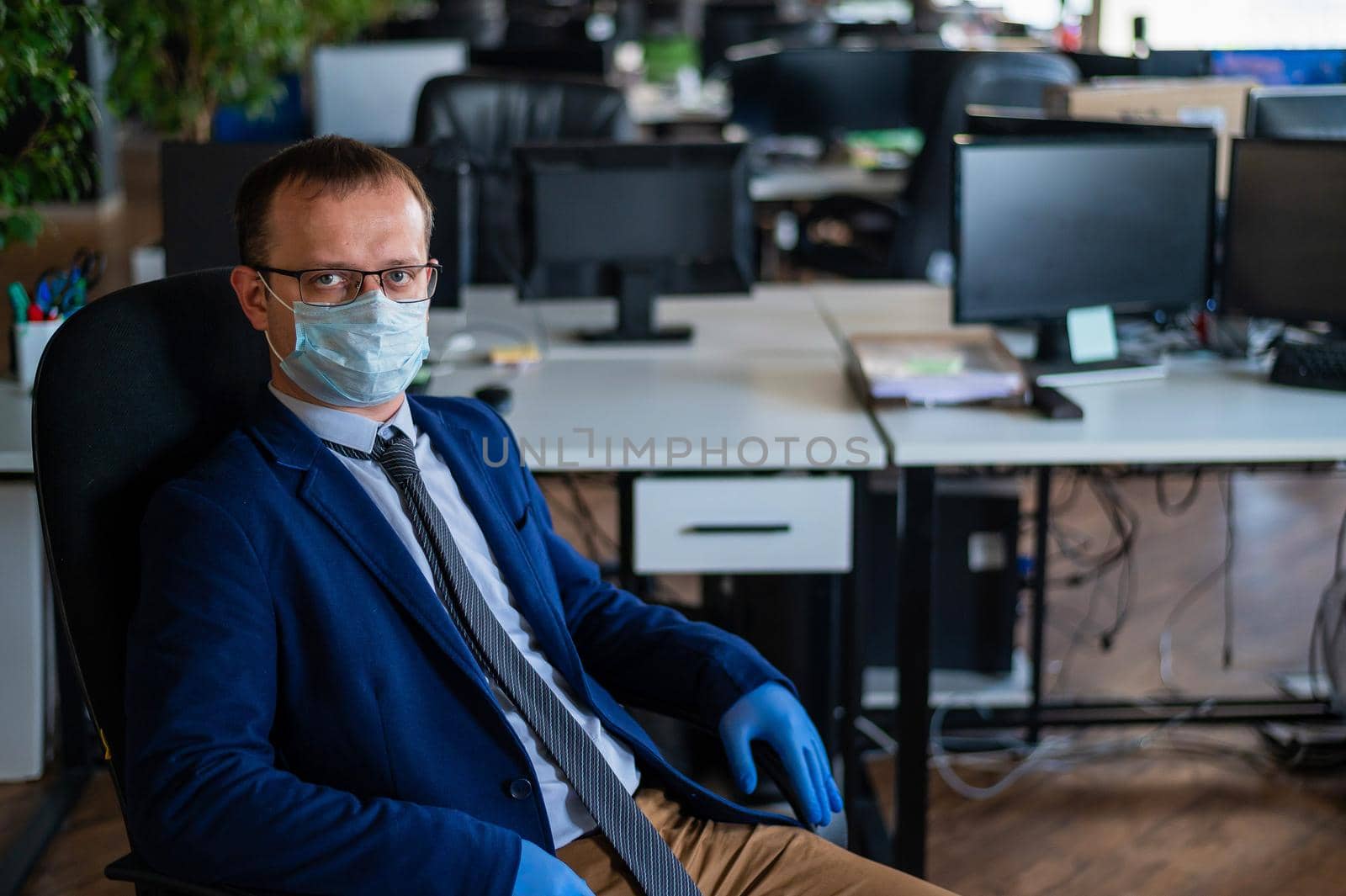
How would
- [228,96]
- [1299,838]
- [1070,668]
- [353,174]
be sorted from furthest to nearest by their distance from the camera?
[228,96], [1070,668], [1299,838], [353,174]

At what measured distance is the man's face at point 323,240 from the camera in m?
1.43

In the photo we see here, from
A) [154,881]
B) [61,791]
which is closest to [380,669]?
[154,881]

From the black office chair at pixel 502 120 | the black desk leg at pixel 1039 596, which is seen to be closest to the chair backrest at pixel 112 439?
the black desk leg at pixel 1039 596

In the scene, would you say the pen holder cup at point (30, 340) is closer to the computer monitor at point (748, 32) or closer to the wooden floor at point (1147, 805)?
the wooden floor at point (1147, 805)

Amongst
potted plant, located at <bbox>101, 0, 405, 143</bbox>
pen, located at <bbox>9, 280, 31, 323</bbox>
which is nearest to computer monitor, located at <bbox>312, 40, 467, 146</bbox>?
potted plant, located at <bbox>101, 0, 405, 143</bbox>

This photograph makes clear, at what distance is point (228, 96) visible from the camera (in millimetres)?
4371

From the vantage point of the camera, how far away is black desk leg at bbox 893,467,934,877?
2.24 m

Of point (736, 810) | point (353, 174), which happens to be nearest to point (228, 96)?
point (353, 174)

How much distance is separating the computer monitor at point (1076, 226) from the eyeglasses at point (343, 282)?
1276 mm

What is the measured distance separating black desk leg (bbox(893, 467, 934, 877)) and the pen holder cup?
57.0 inches

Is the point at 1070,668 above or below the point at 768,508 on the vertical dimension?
below

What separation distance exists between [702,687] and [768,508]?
0.63 meters

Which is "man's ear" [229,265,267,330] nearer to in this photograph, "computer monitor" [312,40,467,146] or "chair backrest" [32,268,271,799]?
"chair backrest" [32,268,271,799]

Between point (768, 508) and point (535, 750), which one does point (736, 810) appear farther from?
point (768, 508)
